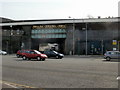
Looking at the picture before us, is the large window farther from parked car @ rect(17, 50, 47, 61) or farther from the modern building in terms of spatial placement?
parked car @ rect(17, 50, 47, 61)

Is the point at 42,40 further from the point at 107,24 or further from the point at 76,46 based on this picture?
the point at 107,24

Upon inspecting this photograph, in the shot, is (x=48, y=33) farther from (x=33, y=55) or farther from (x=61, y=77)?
(x=61, y=77)

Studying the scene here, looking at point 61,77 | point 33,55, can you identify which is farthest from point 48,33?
point 61,77

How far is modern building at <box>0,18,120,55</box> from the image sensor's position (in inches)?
2203

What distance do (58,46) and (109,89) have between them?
56.7m

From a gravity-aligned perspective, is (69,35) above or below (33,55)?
above

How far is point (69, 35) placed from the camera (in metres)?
58.2

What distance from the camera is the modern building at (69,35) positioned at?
55969 mm

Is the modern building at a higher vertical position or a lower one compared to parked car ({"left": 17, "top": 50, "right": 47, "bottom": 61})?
higher

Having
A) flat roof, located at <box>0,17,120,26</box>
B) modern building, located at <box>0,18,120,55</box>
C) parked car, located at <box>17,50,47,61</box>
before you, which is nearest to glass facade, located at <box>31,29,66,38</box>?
modern building, located at <box>0,18,120,55</box>

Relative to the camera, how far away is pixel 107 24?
56.8 m

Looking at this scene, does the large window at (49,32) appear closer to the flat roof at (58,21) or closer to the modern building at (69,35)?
the modern building at (69,35)

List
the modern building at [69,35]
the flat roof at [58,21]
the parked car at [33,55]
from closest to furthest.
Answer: the parked car at [33,55] → the modern building at [69,35] → the flat roof at [58,21]

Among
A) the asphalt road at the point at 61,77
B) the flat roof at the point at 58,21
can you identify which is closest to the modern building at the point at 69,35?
the flat roof at the point at 58,21
